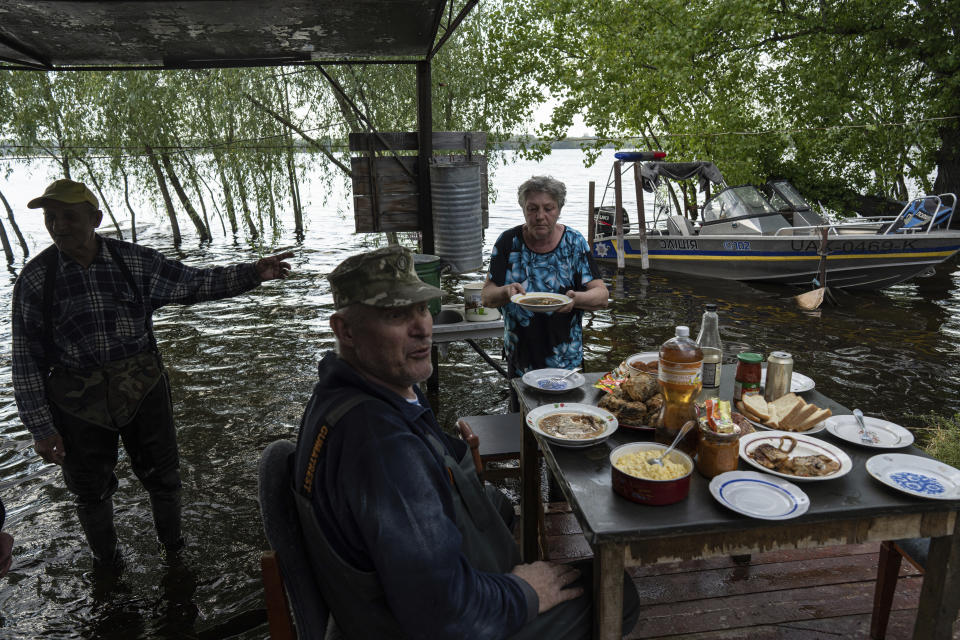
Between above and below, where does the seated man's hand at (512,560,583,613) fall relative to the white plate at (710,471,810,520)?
below

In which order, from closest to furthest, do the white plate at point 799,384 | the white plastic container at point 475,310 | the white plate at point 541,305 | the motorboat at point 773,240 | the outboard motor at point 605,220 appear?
the white plate at point 799,384 < the white plate at point 541,305 < the white plastic container at point 475,310 < the motorboat at point 773,240 < the outboard motor at point 605,220

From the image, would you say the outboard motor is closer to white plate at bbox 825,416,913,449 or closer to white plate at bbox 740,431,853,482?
white plate at bbox 825,416,913,449

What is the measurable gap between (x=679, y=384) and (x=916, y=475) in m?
0.88

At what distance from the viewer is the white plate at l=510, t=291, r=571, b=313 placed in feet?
12.8

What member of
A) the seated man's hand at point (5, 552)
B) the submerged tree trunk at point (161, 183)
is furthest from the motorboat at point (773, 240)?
the submerged tree trunk at point (161, 183)

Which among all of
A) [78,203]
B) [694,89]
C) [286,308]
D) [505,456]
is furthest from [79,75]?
[505,456]

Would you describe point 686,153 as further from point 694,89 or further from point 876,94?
point 876,94

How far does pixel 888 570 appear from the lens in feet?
8.88

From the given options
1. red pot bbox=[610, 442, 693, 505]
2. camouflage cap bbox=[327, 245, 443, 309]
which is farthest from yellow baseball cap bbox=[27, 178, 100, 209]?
red pot bbox=[610, 442, 693, 505]

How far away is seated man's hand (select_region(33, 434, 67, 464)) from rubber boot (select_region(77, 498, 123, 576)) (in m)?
0.53

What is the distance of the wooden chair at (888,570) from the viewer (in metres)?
2.63

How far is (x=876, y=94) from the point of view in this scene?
56.9ft

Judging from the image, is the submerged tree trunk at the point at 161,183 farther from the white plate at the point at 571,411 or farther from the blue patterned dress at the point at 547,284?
the white plate at the point at 571,411

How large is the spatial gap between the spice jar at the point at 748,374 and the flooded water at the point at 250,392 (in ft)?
10.6
